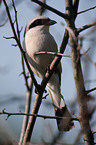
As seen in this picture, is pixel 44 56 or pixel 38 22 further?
→ pixel 38 22

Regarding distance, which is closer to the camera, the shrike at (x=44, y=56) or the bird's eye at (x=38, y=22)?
the shrike at (x=44, y=56)

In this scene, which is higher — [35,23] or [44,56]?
[35,23]

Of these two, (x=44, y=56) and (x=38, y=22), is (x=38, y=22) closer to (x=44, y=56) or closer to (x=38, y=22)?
(x=38, y=22)

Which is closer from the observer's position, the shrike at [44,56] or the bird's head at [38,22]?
the shrike at [44,56]

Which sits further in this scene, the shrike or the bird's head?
the bird's head

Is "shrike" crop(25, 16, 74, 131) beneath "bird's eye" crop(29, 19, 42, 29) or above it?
beneath

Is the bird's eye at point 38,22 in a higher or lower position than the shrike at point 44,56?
higher

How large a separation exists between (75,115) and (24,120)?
263 cm

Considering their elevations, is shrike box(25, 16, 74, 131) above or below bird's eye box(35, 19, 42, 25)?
below

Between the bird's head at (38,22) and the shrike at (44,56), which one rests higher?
the bird's head at (38,22)

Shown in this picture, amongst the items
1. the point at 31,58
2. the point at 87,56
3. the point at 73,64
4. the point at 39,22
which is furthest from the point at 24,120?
the point at 87,56

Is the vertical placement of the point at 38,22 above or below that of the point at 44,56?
above

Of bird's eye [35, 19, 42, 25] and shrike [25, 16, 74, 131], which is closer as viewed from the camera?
shrike [25, 16, 74, 131]

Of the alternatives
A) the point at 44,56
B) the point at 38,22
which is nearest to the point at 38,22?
the point at 38,22
